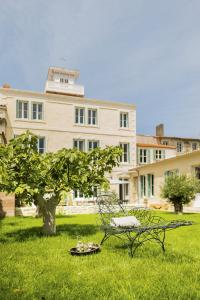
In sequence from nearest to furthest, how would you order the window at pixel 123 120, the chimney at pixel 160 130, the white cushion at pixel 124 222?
the white cushion at pixel 124 222, the window at pixel 123 120, the chimney at pixel 160 130

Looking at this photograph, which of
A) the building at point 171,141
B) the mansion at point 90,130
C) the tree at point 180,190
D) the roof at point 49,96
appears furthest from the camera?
the building at point 171,141

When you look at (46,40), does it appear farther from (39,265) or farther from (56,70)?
(56,70)

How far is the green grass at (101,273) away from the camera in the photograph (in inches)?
159

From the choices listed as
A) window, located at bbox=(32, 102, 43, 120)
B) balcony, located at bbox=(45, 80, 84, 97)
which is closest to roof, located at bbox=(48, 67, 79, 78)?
balcony, located at bbox=(45, 80, 84, 97)

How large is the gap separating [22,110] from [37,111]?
1.43 m

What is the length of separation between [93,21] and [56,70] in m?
34.6

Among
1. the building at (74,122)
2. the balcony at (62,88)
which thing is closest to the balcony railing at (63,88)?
the balcony at (62,88)

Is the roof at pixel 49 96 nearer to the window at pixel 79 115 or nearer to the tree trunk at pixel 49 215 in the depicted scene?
the window at pixel 79 115

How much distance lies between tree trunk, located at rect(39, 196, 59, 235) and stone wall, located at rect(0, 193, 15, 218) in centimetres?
781

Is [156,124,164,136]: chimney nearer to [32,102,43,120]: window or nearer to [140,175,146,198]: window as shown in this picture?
[140,175,146,198]: window

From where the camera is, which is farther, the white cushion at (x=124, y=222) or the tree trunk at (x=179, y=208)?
the tree trunk at (x=179, y=208)

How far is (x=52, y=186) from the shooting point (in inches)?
373

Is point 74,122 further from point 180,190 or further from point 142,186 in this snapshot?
point 180,190

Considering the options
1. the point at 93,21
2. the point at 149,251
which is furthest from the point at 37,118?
the point at 149,251
